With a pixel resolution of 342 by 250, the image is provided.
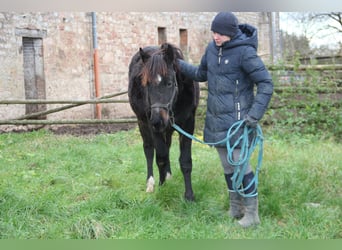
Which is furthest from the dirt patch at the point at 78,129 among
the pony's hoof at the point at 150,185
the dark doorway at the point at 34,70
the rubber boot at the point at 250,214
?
the rubber boot at the point at 250,214

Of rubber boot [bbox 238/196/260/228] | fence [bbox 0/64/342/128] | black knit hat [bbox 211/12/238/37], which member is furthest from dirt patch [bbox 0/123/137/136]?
black knit hat [bbox 211/12/238/37]

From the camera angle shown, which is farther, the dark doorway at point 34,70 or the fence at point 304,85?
the dark doorway at point 34,70

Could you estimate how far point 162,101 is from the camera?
4.32 m

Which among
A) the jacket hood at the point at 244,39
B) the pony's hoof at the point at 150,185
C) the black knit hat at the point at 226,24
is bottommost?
the pony's hoof at the point at 150,185

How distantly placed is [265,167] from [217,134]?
1970 millimetres

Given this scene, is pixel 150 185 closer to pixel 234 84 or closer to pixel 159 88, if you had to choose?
Answer: pixel 159 88

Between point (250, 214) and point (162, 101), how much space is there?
4.44 feet

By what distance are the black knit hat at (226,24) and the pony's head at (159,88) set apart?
0.65 m

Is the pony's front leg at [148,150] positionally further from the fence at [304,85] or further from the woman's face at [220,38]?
the fence at [304,85]

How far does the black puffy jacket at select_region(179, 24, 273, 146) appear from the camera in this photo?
4012 millimetres

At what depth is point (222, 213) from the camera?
451cm

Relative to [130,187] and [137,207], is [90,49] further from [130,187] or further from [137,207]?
[137,207]

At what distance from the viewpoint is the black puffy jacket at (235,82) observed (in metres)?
4.01

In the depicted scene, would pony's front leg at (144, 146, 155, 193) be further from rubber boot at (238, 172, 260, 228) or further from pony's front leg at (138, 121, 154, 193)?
rubber boot at (238, 172, 260, 228)
